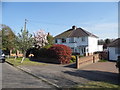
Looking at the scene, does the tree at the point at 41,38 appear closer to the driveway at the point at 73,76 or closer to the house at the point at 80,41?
the house at the point at 80,41

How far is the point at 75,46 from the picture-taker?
134 ft

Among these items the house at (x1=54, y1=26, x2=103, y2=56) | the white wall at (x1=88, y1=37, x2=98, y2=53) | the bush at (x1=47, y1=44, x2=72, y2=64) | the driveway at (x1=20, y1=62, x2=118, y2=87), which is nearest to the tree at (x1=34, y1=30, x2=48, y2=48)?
the house at (x1=54, y1=26, x2=103, y2=56)

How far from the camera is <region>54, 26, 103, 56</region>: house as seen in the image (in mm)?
39000

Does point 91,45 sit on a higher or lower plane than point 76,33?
lower

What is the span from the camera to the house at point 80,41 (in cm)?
3900

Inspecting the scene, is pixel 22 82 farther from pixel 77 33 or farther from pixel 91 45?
pixel 91 45

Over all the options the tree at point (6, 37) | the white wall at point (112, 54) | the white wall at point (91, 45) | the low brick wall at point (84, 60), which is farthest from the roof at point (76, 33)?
the low brick wall at point (84, 60)

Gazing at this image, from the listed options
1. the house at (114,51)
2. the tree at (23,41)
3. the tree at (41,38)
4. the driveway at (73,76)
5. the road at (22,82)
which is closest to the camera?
the road at (22,82)

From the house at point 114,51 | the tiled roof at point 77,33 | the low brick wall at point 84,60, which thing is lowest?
the low brick wall at point 84,60

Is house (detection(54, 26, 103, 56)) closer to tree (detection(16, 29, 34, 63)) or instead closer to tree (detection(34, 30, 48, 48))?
tree (detection(34, 30, 48, 48))

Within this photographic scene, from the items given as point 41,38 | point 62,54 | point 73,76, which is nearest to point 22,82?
point 73,76

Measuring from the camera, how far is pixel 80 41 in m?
40.2

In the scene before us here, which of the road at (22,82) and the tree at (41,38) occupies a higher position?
the tree at (41,38)

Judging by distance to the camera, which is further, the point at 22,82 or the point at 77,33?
the point at 77,33
